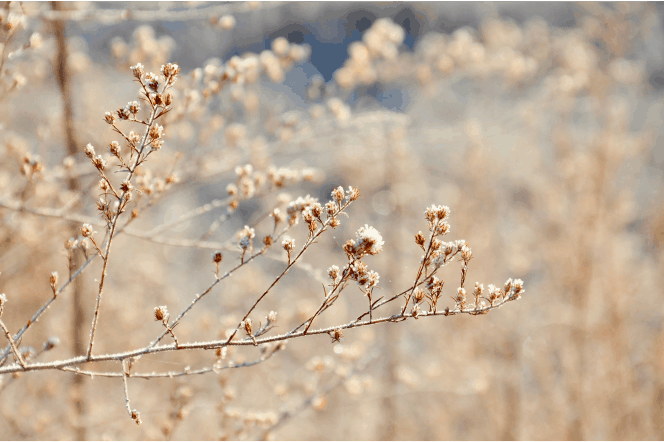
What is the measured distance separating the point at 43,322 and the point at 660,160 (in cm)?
1963

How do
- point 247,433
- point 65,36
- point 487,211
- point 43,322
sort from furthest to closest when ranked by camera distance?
point 487,211
point 43,322
point 65,36
point 247,433

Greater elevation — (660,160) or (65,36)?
(660,160)

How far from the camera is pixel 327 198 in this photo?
1.64 metres

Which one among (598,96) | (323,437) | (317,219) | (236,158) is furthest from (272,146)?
(323,437)

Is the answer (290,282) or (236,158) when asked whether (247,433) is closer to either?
(236,158)

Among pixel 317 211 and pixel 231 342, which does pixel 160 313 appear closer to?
pixel 231 342

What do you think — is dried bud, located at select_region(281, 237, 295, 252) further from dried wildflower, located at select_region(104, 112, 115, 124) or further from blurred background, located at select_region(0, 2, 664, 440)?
dried wildflower, located at select_region(104, 112, 115, 124)

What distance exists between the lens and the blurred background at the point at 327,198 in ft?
8.06

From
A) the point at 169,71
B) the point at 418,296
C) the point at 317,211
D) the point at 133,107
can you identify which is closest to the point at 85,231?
the point at 133,107

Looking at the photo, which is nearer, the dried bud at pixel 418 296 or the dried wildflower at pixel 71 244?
the dried bud at pixel 418 296

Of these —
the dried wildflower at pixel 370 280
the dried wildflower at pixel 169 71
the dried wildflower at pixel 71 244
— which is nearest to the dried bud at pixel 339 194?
the dried wildflower at pixel 370 280

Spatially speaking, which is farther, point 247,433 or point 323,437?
point 323,437

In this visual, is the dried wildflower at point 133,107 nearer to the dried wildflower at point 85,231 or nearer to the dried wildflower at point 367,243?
the dried wildflower at point 85,231

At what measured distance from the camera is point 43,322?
5504 millimetres
